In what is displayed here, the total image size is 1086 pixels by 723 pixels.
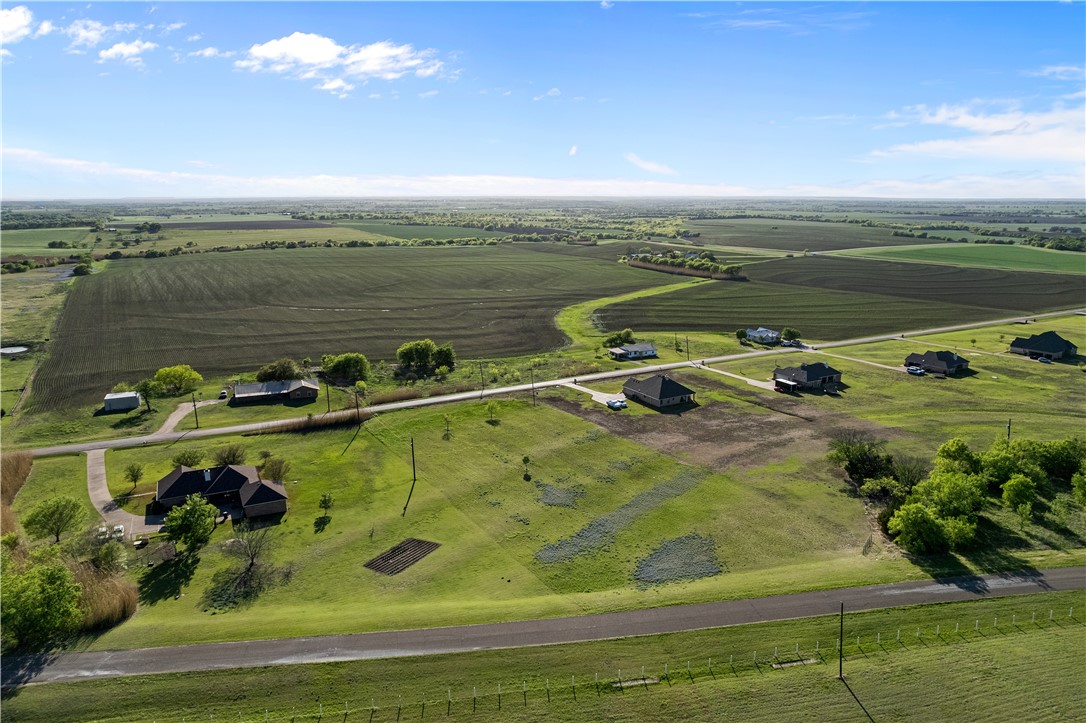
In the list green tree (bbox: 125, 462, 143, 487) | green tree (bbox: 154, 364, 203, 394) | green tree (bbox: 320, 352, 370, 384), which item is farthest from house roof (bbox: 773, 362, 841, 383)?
green tree (bbox: 154, 364, 203, 394)

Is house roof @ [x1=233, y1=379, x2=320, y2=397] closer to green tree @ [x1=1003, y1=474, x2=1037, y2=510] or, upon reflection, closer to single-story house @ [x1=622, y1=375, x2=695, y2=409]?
single-story house @ [x1=622, y1=375, x2=695, y2=409]

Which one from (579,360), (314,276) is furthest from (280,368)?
(314,276)

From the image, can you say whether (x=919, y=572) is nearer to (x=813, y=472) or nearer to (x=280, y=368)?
(x=813, y=472)

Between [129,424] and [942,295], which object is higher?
[942,295]

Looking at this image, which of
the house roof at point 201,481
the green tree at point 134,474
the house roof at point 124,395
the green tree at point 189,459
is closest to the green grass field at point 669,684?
the house roof at point 201,481

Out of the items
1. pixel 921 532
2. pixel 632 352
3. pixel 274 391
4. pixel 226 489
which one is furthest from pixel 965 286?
pixel 226 489
